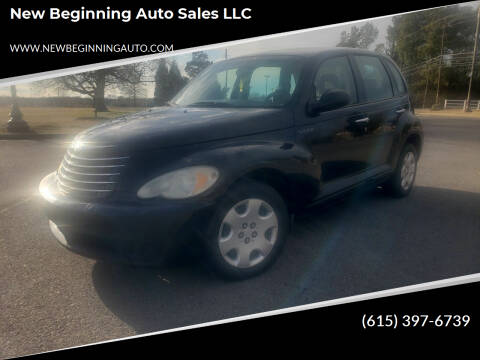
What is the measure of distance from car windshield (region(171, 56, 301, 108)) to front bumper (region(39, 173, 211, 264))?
147 cm

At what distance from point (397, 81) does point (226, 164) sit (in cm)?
349

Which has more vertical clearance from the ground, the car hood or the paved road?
the car hood

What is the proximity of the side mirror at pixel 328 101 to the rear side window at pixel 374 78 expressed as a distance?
38.7 inches

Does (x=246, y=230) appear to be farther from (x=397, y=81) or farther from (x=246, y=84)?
(x=397, y=81)

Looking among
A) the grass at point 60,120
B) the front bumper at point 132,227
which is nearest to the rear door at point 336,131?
the front bumper at point 132,227

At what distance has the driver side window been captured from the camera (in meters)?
4.14

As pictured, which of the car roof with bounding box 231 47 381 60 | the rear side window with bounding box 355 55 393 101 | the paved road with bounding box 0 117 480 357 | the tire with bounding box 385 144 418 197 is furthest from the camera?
the tire with bounding box 385 144 418 197

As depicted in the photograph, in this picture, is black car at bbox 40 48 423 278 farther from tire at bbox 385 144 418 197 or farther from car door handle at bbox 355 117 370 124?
tire at bbox 385 144 418 197

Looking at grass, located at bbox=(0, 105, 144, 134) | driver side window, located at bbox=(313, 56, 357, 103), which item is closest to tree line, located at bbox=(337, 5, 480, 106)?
grass, located at bbox=(0, 105, 144, 134)

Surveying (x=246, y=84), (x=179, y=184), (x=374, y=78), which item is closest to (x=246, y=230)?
(x=179, y=184)

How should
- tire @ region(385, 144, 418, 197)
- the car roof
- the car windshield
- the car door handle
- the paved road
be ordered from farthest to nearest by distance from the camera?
tire @ region(385, 144, 418, 197) < the car door handle < the car roof < the car windshield < the paved road

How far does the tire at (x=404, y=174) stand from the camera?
17.8ft

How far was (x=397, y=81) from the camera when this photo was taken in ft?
18.3

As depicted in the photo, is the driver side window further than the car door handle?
No
